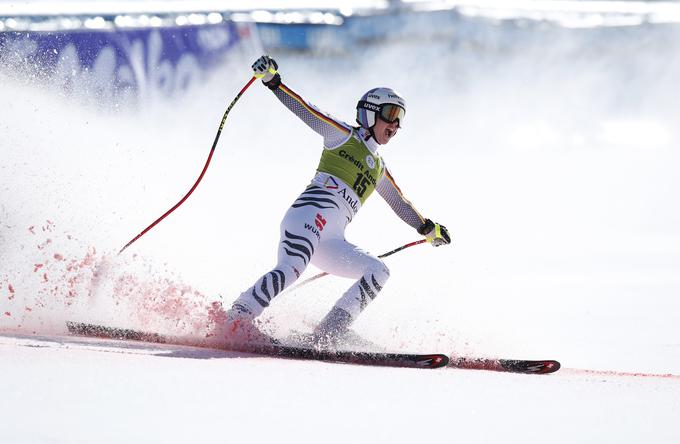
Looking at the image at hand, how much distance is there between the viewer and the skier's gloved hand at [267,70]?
227 inches

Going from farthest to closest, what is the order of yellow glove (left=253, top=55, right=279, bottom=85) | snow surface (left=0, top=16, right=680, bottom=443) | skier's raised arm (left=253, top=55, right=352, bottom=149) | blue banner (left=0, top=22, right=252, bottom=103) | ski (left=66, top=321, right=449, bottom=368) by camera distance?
blue banner (left=0, top=22, right=252, bottom=103), skier's raised arm (left=253, top=55, right=352, bottom=149), yellow glove (left=253, top=55, right=279, bottom=85), ski (left=66, top=321, right=449, bottom=368), snow surface (left=0, top=16, right=680, bottom=443)

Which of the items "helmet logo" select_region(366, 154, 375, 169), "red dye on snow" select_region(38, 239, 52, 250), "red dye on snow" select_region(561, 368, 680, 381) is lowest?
"red dye on snow" select_region(38, 239, 52, 250)

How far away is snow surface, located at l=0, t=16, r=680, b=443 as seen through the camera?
3.71m

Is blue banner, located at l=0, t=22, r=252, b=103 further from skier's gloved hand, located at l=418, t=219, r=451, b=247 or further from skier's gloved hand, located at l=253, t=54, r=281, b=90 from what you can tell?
skier's gloved hand, located at l=418, t=219, r=451, b=247

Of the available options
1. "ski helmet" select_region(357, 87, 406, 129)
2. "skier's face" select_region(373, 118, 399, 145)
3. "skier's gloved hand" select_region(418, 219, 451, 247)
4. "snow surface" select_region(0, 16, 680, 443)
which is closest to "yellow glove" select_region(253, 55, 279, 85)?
"ski helmet" select_region(357, 87, 406, 129)

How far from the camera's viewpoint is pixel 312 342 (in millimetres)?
5734

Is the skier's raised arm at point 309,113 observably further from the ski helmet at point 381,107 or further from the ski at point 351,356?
the ski at point 351,356

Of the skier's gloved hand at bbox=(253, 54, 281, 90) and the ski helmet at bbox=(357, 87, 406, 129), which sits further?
the ski helmet at bbox=(357, 87, 406, 129)

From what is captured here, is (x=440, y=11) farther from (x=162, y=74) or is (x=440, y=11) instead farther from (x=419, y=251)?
(x=419, y=251)

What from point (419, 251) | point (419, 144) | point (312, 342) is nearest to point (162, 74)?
point (419, 144)

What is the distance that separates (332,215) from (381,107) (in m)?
0.91

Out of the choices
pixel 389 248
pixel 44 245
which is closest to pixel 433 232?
pixel 44 245

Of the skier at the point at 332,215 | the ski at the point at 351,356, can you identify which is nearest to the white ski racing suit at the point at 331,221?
the skier at the point at 332,215

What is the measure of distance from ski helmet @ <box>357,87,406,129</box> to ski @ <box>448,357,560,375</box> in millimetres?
1858
